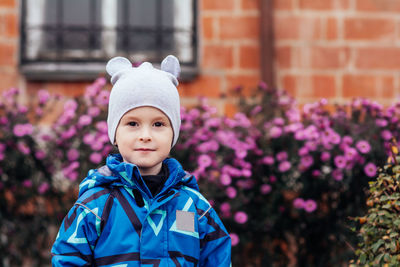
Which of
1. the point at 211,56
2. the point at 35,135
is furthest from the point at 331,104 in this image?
the point at 35,135

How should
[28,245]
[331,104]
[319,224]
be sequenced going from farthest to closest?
[331,104] < [28,245] < [319,224]

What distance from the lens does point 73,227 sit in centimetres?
221

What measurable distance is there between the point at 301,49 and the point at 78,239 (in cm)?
346

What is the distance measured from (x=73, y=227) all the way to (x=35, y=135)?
85.3 inches

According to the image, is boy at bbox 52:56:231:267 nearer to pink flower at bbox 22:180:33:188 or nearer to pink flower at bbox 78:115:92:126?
pink flower at bbox 78:115:92:126

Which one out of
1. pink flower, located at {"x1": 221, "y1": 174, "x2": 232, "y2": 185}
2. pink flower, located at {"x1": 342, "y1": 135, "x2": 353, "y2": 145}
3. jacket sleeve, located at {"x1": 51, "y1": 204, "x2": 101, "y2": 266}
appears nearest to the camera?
jacket sleeve, located at {"x1": 51, "y1": 204, "x2": 101, "y2": 266}

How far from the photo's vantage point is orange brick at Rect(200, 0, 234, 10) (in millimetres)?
5203

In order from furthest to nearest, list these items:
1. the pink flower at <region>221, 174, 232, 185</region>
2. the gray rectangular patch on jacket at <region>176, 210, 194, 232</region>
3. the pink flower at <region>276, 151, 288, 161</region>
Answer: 1. the pink flower at <region>276, 151, 288, 161</region>
2. the pink flower at <region>221, 174, 232, 185</region>
3. the gray rectangular patch on jacket at <region>176, 210, 194, 232</region>

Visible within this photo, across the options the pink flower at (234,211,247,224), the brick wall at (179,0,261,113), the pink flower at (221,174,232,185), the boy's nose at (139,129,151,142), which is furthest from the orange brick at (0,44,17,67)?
the boy's nose at (139,129,151,142)

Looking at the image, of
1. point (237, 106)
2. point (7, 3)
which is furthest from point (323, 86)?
point (7, 3)

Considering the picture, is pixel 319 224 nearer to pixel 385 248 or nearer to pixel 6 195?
pixel 385 248

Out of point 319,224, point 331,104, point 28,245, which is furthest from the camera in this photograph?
point 331,104

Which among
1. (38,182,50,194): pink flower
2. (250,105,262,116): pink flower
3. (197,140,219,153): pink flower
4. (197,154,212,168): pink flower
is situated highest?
(250,105,262,116): pink flower

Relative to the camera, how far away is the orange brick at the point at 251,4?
523 centimetres
